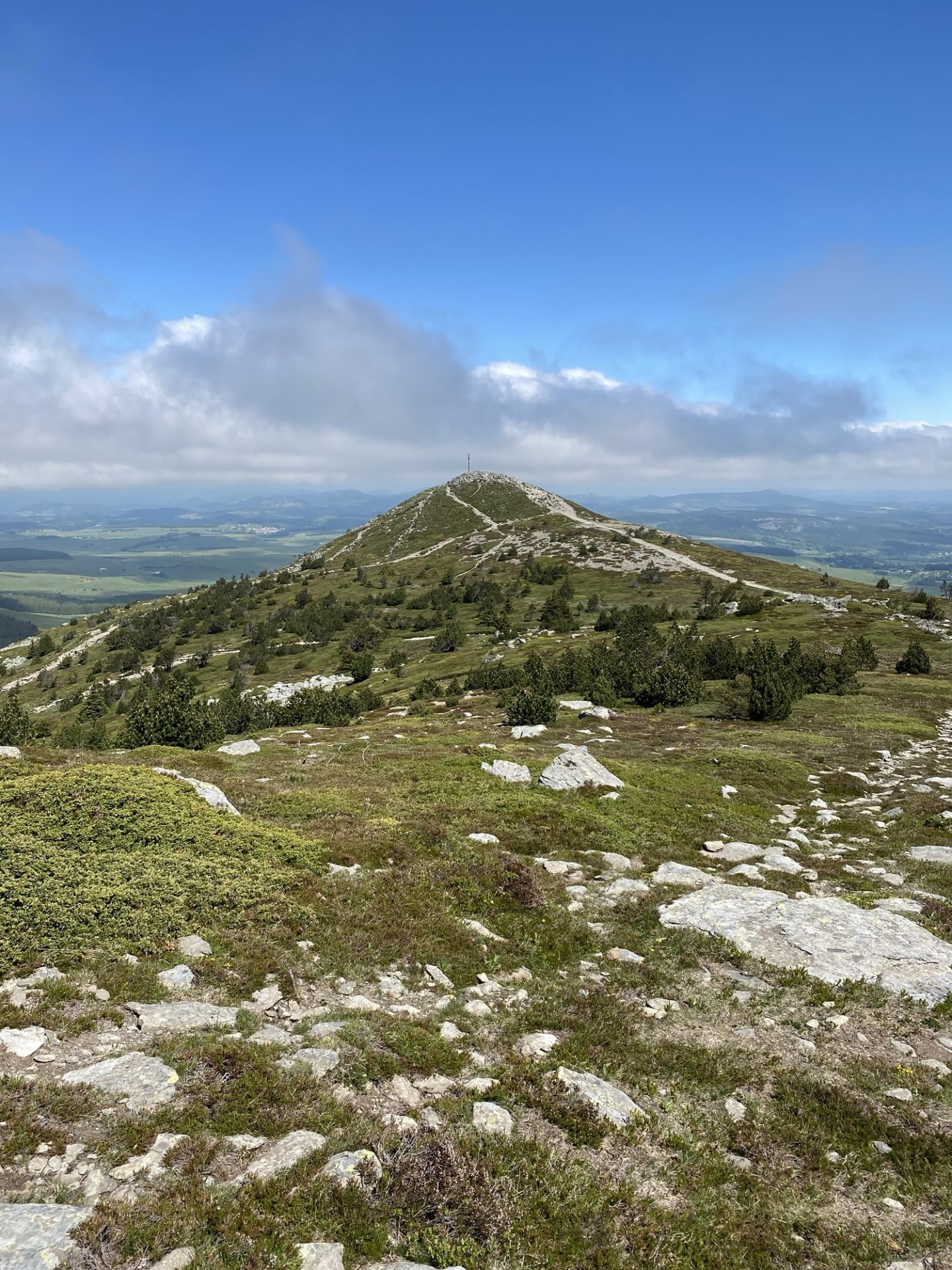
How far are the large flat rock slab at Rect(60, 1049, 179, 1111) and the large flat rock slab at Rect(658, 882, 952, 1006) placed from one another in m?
10.5

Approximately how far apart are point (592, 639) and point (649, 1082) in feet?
245

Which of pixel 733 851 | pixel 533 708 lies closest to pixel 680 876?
pixel 733 851

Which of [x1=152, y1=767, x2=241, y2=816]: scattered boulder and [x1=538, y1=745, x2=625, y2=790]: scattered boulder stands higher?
[x1=152, y1=767, x2=241, y2=816]: scattered boulder

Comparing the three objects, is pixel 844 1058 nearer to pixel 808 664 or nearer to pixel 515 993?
pixel 515 993

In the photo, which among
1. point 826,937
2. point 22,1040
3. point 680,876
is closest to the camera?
point 22,1040

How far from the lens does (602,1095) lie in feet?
26.8

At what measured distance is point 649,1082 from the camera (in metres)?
8.75

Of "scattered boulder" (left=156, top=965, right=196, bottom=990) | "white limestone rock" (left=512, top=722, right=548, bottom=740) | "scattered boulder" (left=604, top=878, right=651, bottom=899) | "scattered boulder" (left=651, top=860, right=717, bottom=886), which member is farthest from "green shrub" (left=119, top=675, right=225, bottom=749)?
"scattered boulder" (left=651, top=860, right=717, bottom=886)

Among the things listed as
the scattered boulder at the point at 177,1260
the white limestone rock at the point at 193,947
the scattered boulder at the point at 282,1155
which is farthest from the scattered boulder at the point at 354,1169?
the white limestone rock at the point at 193,947

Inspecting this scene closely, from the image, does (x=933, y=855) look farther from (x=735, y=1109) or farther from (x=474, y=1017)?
(x=474, y=1017)

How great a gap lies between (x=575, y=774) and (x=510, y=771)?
2802 millimetres

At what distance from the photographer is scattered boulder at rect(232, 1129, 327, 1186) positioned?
616cm

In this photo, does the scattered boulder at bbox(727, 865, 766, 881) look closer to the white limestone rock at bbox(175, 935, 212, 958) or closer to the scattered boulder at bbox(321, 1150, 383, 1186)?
the scattered boulder at bbox(321, 1150, 383, 1186)

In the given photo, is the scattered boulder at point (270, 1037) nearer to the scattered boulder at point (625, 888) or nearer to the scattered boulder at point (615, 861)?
the scattered boulder at point (625, 888)
